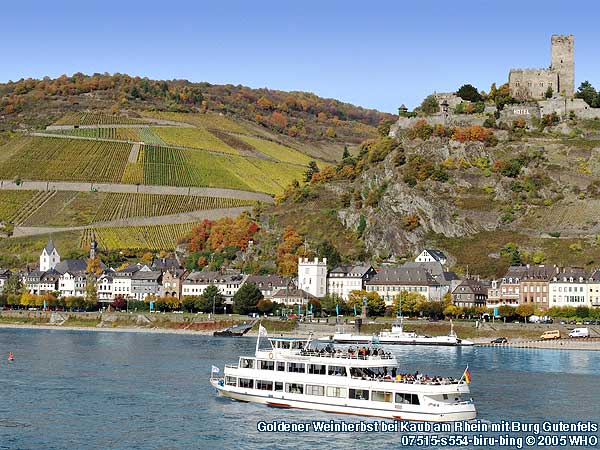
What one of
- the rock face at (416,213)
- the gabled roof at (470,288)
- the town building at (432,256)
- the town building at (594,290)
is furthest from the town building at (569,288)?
the rock face at (416,213)

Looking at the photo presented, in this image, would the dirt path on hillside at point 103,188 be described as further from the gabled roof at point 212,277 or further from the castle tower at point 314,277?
the castle tower at point 314,277

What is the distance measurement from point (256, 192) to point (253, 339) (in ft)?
245

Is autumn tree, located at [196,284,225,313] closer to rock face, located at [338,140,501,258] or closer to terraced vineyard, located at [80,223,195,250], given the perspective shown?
rock face, located at [338,140,501,258]

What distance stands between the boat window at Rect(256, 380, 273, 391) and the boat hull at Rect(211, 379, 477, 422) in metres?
0.31

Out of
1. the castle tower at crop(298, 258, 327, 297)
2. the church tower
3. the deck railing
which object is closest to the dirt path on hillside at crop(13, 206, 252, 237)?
the church tower

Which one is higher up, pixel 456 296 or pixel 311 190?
pixel 311 190

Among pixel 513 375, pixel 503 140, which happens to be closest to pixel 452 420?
pixel 513 375

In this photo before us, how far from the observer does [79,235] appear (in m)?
165

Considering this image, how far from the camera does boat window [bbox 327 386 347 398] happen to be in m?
56.1

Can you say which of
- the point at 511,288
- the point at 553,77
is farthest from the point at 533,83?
the point at 511,288

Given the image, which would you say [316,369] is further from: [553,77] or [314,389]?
[553,77]

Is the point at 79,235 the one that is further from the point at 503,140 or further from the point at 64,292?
the point at 503,140

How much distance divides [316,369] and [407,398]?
5669mm

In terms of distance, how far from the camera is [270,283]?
138625 mm
